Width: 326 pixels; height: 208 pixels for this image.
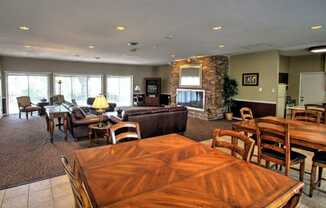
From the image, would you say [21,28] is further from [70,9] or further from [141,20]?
[141,20]

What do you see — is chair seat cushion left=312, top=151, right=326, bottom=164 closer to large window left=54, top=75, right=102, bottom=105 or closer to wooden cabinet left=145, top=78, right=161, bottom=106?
wooden cabinet left=145, top=78, right=161, bottom=106

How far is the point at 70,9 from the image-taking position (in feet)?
10.7

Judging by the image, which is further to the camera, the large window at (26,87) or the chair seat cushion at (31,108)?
the large window at (26,87)

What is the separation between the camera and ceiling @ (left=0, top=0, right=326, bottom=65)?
3.05 meters

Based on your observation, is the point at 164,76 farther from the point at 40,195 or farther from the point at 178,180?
the point at 178,180

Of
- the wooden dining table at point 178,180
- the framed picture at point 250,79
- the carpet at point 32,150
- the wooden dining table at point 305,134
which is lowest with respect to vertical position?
the carpet at point 32,150

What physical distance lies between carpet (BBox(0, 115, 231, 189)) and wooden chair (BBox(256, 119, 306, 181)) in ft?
9.02

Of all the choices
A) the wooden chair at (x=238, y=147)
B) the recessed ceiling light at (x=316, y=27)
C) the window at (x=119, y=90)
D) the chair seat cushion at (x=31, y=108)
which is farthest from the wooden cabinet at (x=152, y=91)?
the wooden chair at (x=238, y=147)

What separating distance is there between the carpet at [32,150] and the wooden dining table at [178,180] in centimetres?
207

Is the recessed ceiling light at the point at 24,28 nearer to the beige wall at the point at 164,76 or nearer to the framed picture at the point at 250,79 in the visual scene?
the framed picture at the point at 250,79

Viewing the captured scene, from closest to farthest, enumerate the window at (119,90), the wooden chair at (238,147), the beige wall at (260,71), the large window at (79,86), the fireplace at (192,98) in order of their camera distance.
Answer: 1. the wooden chair at (238,147)
2. the beige wall at (260,71)
3. the fireplace at (192,98)
4. the large window at (79,86)
5. the window at (119,90)

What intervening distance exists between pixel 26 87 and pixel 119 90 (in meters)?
4.86

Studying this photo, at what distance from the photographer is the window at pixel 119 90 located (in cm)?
1240

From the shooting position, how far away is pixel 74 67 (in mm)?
10992
